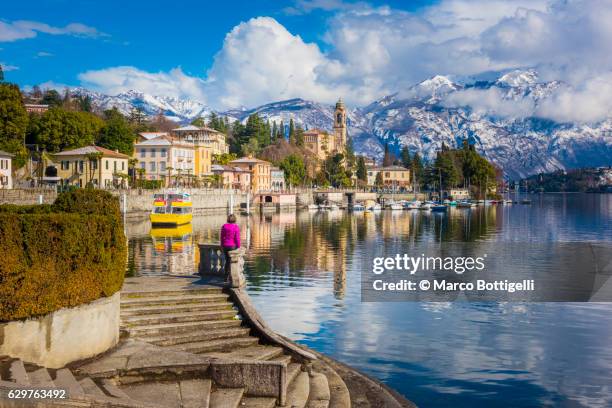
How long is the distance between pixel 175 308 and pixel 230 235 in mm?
4013

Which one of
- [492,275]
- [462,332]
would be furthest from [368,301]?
[492,275]

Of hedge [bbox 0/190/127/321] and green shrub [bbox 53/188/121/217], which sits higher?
green shrub [bbox 53/188/121/217]

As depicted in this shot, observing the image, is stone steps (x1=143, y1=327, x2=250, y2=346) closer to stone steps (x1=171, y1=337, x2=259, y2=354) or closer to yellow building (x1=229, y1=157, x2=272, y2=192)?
stone steps (x1=171, y1=337, x2=259, y2=354)

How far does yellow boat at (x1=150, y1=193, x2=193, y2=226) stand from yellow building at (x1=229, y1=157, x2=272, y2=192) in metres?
77.0

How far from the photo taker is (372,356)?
2123cm

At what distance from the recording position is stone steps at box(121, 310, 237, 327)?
1802cm

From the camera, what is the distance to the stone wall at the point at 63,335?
1370 centimetres

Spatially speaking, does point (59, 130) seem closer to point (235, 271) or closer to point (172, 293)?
point (235, 271)

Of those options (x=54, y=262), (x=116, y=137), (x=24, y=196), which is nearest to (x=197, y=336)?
(x=54, y=262)

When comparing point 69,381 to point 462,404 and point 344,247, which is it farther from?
point 344,247

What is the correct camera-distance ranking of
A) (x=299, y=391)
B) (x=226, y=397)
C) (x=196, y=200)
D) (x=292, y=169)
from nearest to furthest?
1. (x=226, y=397)
2. (x=299, y=391)
3. (x=196, y=200)
4. (x=292, y=169)

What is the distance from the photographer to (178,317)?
1859 centimetres

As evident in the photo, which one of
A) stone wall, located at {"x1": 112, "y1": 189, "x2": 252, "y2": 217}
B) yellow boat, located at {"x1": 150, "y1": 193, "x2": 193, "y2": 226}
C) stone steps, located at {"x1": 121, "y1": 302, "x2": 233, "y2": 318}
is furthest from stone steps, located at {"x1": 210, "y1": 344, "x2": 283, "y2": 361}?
stone wall, located at {"x1": 112, "y1": 189, "x2": 252, "y2": 217}

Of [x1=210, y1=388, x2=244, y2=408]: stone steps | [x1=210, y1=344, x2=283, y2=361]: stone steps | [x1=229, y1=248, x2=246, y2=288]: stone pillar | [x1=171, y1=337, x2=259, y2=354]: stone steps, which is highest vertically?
[x1=229, y1=248, x2=246, y2=288]: stone pillar
